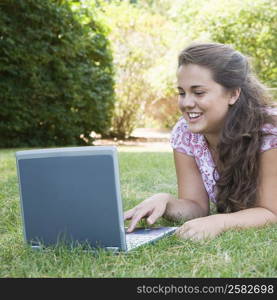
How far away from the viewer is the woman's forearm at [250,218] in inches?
98.0

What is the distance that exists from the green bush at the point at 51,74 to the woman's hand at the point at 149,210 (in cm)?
611

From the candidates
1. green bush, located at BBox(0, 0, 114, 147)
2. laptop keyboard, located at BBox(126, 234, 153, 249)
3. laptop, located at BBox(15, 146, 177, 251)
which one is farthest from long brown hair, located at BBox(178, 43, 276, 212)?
green bush, located at BBox(0, 0, 114, 147)

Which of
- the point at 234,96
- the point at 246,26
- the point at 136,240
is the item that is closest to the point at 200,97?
the point at 234,96

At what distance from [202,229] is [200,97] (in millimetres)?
612

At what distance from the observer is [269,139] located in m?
2.63

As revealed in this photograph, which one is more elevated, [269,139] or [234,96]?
[234,96]

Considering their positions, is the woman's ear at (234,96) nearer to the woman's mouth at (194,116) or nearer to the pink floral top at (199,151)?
the woman's mouth at (194,116)

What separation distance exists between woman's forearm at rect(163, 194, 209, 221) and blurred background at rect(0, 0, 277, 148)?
360 cm

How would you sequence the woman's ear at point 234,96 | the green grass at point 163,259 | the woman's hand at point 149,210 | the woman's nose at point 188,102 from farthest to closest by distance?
1. the woman's ear at point 234,96
2. the woman's nose at point 188,102
3. the woman's hand at point 149,210
4. the green grass at point 163,259

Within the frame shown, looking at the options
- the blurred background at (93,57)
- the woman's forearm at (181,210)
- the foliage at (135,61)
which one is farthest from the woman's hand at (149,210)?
the foliage at (135,61)

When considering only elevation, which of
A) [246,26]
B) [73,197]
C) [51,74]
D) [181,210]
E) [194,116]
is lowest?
[181,210]

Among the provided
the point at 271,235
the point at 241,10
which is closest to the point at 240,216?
the point at 271,235

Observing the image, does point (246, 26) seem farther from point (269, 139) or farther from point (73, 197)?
point (73, 197)
